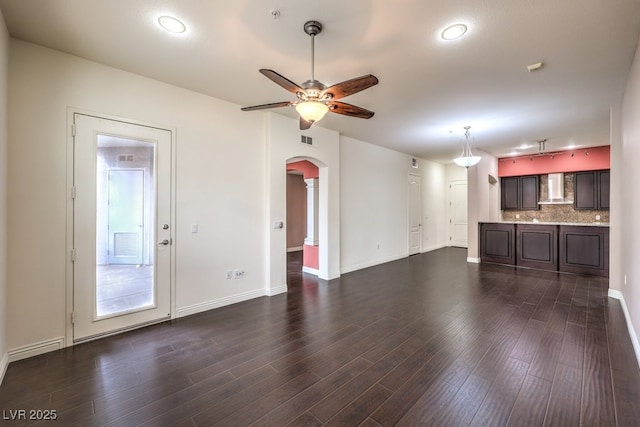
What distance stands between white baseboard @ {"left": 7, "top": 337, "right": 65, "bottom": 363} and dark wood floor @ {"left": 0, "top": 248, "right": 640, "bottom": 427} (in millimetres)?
76

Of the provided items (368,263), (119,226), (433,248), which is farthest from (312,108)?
(433,248)

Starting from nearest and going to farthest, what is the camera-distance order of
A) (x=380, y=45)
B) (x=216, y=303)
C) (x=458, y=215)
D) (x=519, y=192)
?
(x=380, y=45) < (x=216, y=303) < (x=519, y=192) < (x=458, y=215)

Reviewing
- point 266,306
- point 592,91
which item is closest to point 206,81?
point 266,306

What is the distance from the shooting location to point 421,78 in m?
3.25

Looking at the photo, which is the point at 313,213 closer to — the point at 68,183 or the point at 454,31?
the point at 68,183

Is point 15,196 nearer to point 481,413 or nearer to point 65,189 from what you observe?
point 65,189

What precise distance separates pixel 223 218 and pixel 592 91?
5.15 meters

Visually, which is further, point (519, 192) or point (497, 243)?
point (519, 192)

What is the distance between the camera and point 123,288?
10.3 ft

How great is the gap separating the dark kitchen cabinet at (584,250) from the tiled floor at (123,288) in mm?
7656

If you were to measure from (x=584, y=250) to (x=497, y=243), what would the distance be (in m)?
1.55

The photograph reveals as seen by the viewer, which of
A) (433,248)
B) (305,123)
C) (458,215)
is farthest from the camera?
(458,215)

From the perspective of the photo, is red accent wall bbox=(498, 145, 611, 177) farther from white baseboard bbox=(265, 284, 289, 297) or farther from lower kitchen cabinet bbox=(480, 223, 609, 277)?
white baseboard bbox=(265, 284, 289, 297)

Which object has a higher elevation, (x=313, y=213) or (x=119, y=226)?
(x=313, y=213)
